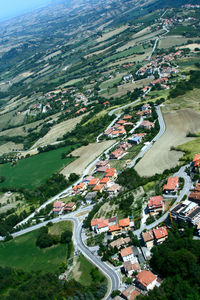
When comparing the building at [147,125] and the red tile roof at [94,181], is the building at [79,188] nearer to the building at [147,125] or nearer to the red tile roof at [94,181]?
the red tile roof at [94,181]

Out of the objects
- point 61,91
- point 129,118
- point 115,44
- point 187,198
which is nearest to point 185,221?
point 187,198

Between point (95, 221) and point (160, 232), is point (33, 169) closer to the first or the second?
point (95, 221)

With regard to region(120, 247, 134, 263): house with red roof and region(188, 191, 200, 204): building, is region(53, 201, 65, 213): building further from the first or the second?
region(188, 191, 200, 204): building

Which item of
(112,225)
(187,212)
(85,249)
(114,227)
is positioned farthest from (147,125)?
(85,249)

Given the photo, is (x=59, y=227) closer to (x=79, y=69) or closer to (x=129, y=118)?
(x=129, y=118)

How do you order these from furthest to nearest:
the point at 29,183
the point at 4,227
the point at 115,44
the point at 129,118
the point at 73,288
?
the point at 115,44
the point at 129,118
the point at 29,183
the point at 4,227
the point at 73,288

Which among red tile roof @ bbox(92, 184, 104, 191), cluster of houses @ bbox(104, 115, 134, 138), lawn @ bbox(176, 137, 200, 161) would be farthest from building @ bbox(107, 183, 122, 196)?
cluster of houses @ bbox(104, 115, 134, 138)
